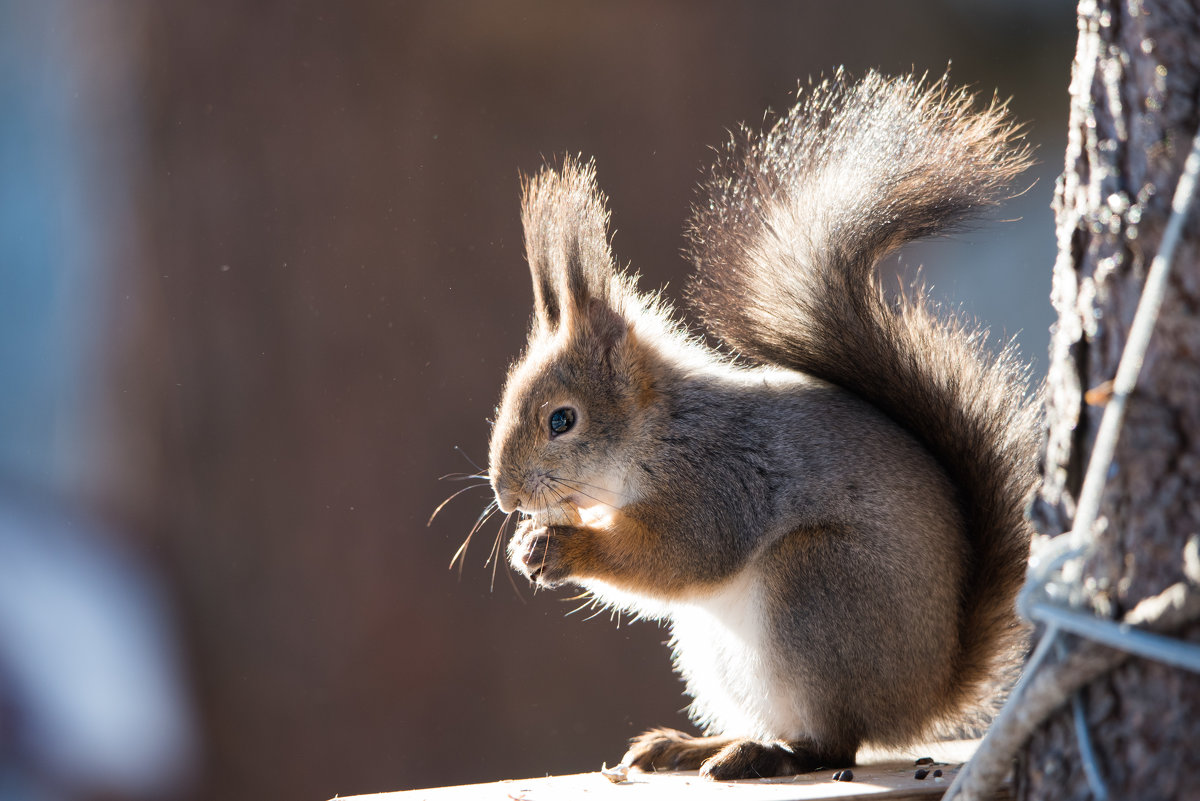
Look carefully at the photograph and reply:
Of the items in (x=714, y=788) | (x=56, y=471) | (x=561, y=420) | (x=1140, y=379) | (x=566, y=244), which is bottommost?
(x=714, y=788)

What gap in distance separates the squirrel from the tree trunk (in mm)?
443

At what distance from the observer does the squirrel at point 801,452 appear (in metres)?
1.19

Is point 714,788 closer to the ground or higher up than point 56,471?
closer to the ground

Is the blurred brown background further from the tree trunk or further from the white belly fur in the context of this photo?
the tree trunk

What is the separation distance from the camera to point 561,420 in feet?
4.63

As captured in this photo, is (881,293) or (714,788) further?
(881,293)

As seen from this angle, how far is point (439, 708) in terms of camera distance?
2756mm

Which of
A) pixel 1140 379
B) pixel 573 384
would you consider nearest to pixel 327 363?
pixel 573 384

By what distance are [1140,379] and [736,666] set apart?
2.34 ft

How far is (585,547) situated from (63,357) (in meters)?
2.02

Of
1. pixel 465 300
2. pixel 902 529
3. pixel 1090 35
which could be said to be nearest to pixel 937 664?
pixel 902 529

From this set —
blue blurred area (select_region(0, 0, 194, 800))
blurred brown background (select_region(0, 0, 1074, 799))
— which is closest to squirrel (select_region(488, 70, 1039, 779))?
blurred brown background (select_region(0, 0, 1074, 799))

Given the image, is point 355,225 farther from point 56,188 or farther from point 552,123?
point 56,188

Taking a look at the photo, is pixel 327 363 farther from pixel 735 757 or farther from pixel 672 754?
pixel 735 757
